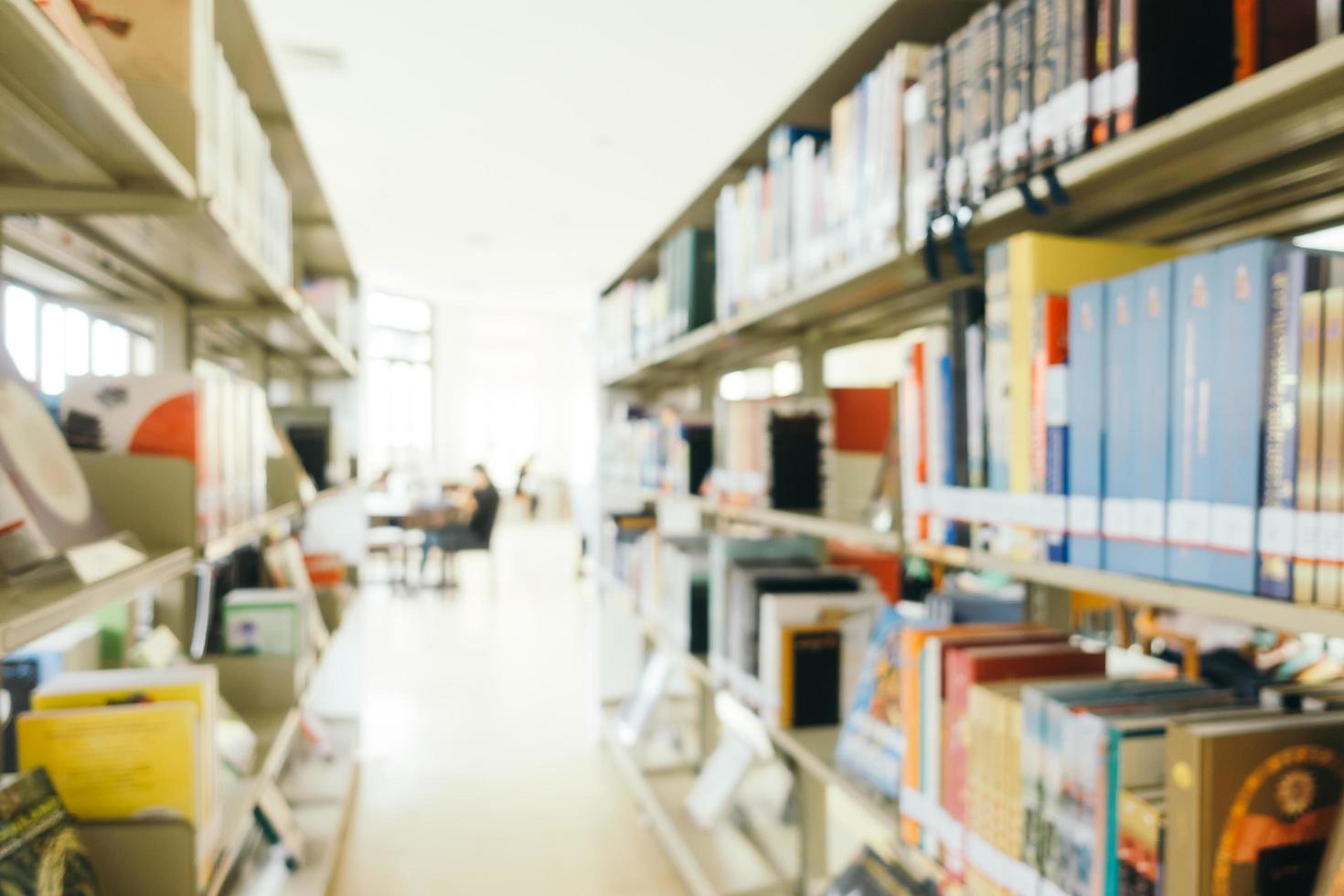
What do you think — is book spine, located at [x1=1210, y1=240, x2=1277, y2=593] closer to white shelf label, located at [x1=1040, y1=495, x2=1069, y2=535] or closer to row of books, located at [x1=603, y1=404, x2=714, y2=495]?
white shelf label, located at [x1=1040, y1=495, x2=1069, y2=535]

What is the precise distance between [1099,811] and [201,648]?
82.1 inches

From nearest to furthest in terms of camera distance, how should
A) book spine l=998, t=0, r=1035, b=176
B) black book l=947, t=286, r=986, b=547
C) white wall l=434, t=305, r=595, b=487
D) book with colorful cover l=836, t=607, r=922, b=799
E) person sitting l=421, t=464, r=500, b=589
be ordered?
book spine l=998, t=0, r=1035, b=176
black book l=947, t=286, r=986, b=547
book with colorful cover l=836, t=607, r=922, b=799
person sitting l=421, t=464, r=500, b=589
white wall l=434, t=305, r=595, b=487

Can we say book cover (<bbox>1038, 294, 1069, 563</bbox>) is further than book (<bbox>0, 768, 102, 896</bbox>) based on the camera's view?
Yes

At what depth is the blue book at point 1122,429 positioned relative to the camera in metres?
0.89

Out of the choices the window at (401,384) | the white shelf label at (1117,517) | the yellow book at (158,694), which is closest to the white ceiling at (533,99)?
the white shelf label at (1117,517)

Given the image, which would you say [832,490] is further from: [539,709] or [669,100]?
[669,100]

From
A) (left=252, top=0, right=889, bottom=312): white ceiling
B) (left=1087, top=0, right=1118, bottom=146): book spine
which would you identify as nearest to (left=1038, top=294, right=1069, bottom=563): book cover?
(left=1087, top=0, right=1118, bottom=146): book spine

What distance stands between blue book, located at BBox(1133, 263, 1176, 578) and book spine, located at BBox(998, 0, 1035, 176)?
0.91 ft

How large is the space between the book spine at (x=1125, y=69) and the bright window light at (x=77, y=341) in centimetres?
249

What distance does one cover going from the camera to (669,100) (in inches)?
199

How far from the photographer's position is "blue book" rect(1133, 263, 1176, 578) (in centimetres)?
85

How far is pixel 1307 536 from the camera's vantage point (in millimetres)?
721

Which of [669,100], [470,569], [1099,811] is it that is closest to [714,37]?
[669,100]

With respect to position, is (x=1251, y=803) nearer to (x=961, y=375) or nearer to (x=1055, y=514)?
(x=1055, y=514)
